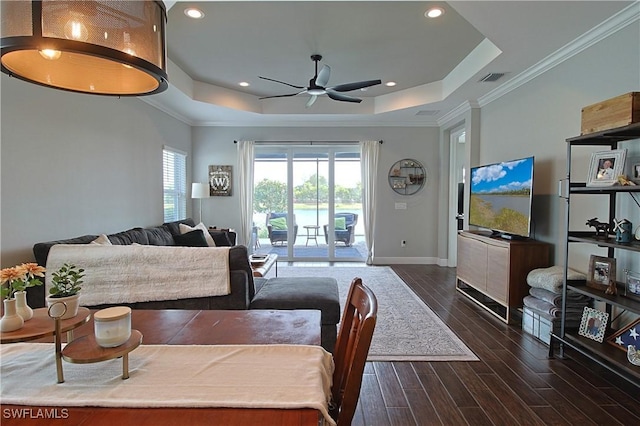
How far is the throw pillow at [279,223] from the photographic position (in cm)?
695

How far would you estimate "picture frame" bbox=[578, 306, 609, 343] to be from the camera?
265cm

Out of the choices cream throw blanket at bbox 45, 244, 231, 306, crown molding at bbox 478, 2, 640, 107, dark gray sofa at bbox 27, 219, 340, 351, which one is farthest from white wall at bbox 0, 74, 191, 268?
crown molding at bbox 478, 2, 640, 107

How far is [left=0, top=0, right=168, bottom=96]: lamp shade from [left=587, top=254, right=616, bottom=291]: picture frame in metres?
3.17

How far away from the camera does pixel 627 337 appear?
246 centimetres

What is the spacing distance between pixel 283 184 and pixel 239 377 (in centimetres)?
599

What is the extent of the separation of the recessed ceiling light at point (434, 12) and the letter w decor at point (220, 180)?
4.56 metres

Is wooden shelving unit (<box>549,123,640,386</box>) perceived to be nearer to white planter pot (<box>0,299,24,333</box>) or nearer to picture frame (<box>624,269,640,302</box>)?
picture frame (<box>624,269,640,302</box>)

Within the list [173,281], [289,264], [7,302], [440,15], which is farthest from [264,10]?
[289,264]

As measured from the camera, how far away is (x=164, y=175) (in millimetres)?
5629

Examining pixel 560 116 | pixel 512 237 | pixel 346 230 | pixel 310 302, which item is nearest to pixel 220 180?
pixel 346 230

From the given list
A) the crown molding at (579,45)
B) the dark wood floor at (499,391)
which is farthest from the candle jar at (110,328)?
the crown molding at (579,45)

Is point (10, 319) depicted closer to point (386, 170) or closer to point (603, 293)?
point (603, 293)

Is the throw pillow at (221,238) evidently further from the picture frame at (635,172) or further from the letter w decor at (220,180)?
the picture frame at (635,172)

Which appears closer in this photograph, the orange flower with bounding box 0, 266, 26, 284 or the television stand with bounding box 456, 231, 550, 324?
the orange flower with bounding box 0, 266, 26, 284
